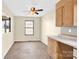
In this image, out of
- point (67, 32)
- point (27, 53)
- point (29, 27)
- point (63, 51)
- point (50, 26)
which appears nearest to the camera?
point (63, 51)

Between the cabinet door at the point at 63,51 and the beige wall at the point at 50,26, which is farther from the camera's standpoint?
the beige wall at the point at 50,26

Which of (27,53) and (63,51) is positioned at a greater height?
(63,51)

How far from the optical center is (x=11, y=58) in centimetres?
555

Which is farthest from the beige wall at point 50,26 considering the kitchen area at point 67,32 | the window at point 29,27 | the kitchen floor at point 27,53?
the window at point 29,27

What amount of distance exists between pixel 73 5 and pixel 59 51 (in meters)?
1.60

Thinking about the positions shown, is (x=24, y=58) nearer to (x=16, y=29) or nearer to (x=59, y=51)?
(x=59, y=51)

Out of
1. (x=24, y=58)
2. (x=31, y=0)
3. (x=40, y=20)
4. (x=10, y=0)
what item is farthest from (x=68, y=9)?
(x=40, y=20)

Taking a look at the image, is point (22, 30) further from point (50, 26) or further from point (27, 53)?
point (27, 53)

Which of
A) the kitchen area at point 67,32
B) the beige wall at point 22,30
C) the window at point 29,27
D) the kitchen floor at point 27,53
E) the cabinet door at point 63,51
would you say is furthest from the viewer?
the window at point 29,27

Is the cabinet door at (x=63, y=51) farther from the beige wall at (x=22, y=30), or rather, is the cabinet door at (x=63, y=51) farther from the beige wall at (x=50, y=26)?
the beige wall at (x=22, y=30)

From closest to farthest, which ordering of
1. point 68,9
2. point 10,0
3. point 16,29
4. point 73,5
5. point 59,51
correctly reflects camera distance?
point 73,5 < point 68,9 < point 59,51 < point 10,0 < point 16,29

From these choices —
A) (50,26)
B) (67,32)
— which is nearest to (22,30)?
(50,26)

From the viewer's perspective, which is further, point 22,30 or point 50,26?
point 22,30

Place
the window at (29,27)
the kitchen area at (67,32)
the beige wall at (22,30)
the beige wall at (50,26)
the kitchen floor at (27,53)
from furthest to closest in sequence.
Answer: the window at (29,27) < the beige wall at (22,30) < the beige wall at (50,26) < the kitchen floor at (27,53) < the kitchen area at (67,32)
